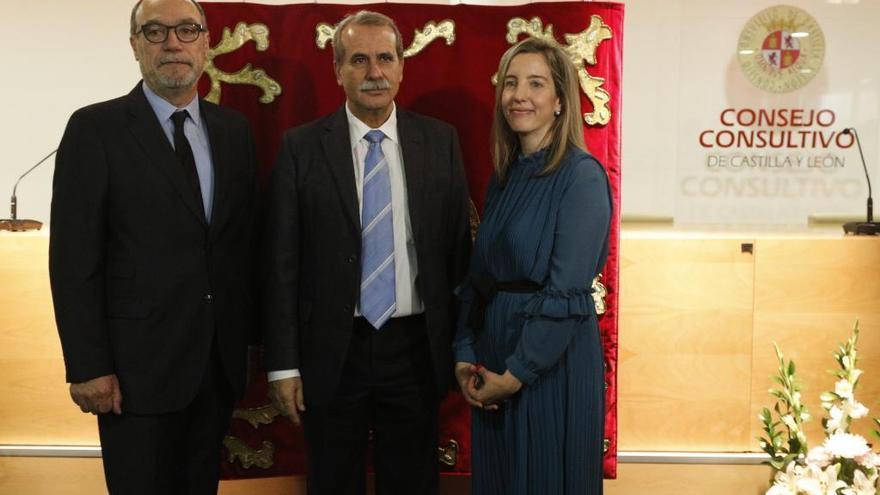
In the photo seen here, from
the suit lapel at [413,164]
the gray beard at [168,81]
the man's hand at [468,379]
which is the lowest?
the man's hand at [468,379]

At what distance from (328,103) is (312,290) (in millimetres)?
739

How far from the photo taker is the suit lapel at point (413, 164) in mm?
2150

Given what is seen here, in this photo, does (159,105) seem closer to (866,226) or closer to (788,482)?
(788,482)

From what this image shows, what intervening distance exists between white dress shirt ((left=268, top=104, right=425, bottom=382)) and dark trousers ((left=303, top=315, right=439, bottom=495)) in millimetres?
73

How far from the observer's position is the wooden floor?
10.2ft

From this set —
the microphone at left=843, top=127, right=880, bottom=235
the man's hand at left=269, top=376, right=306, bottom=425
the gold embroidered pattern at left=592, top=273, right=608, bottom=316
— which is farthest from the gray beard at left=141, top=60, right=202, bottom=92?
the microphone at left=843, top=127, right=880, bottom=235

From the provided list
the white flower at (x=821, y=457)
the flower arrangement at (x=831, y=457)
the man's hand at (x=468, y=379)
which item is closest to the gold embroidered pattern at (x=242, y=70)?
the man's hand at (x=468, y=379)

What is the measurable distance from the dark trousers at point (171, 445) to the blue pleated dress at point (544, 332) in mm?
632

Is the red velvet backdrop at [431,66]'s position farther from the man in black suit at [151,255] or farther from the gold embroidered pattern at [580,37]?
the man in black suit at [151,255]

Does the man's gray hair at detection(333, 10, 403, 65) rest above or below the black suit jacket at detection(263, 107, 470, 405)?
above

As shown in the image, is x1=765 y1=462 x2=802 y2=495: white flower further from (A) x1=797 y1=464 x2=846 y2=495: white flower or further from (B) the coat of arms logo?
(B) the coat of arms logo

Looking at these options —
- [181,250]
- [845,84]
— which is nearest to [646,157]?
[845,84]

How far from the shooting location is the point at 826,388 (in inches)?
122

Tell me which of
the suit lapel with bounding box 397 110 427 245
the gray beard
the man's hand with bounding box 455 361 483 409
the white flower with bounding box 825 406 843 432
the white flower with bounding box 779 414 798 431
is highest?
the gray beard
